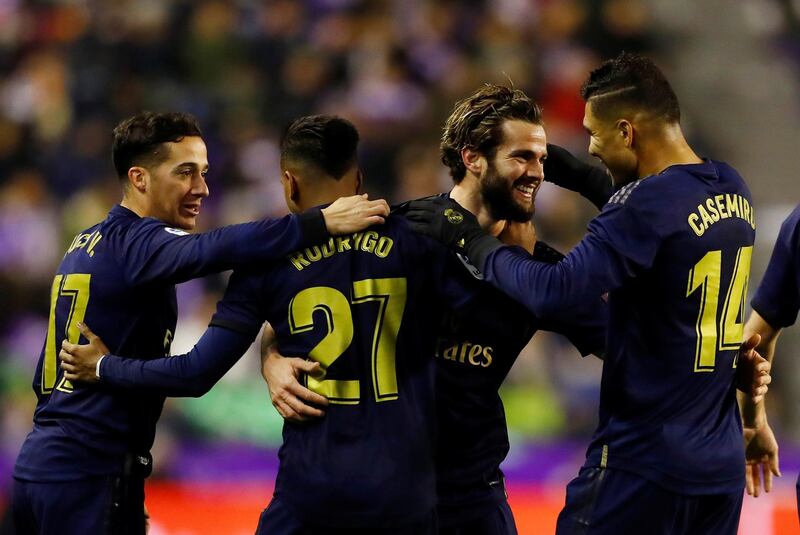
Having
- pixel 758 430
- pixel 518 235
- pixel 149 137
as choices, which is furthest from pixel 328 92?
pixel 758 430

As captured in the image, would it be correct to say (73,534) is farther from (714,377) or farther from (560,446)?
(560,446)

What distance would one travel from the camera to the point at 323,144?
3.82 metres

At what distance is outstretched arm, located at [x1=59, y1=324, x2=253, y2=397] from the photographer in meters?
3.81

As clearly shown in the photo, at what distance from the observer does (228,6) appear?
37.3ft

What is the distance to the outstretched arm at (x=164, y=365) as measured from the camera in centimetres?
381

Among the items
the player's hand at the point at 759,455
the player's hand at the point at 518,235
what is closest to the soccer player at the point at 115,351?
the player's hand at the point at 518,235

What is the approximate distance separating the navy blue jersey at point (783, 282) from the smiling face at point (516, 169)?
0.88m

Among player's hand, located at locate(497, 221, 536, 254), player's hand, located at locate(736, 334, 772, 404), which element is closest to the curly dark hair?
player's hand, located at locate(497, 221, 536, 254)

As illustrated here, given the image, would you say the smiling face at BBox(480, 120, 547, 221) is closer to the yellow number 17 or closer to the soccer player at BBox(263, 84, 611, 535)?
the soccer player at BBox(263, 84, 611, 535)

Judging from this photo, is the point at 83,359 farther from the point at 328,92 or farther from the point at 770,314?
the point at 328,92

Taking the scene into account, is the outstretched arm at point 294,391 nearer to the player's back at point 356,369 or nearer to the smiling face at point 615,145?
the player's back at point 356,369

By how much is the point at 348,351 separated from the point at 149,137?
4.24 feet

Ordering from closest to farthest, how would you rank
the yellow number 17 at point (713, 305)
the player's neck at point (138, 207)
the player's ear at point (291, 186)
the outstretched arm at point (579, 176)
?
the yellow number 17 at point (713, 305) < the player's ear at point (291, 186) < the player's neck at point (138, 207) < the outstretched arm at point (579, 176)

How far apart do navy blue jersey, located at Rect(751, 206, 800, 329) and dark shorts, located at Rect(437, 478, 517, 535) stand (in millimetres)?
1200
